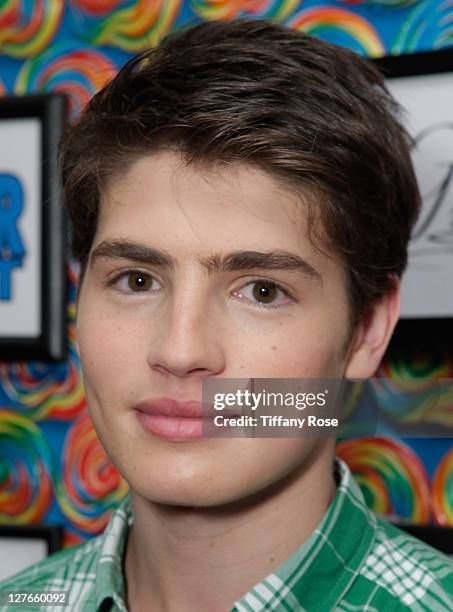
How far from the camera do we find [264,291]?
39.2 inches

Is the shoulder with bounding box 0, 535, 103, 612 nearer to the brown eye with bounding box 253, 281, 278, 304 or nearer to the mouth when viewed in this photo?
the mouth

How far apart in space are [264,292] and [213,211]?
0.10 m

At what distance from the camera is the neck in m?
1.04

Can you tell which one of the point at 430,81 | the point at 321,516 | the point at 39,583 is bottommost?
the point at 39,583

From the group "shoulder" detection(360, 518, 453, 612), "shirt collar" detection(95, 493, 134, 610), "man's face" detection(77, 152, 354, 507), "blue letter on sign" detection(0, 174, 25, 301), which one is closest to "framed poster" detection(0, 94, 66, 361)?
"blue letter on sign" detection(0, 174, 25, 301)

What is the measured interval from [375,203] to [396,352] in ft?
0.99

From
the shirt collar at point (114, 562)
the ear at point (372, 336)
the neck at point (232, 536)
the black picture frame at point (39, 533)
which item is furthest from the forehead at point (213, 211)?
the black picture frame at point (39, 533)

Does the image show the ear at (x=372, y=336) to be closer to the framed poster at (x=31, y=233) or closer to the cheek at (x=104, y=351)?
the cheek at (x=104, y=351)

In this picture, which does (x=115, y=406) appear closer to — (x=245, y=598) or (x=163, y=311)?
(x=163, y=311)

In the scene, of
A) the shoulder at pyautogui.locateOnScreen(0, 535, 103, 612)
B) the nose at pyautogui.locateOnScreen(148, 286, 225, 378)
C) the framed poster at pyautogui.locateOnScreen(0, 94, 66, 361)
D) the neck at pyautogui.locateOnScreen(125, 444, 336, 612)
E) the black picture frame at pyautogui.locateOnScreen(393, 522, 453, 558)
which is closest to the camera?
the nose at pyautogui.locateOnScreen(148, 286, 225, 378)

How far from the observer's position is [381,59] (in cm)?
130

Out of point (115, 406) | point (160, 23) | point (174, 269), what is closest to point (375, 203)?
point (174, 269)

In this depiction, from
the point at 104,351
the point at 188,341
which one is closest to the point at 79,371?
the point at 104,351

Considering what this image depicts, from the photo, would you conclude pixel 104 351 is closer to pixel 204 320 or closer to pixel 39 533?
pixel 204 320
